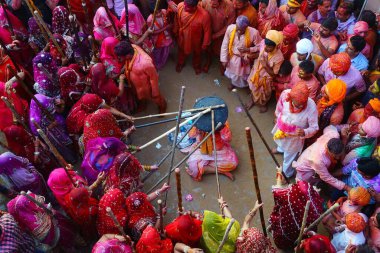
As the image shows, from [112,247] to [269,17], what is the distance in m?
4.72

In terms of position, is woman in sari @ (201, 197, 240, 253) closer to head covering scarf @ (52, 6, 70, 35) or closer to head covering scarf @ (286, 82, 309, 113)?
head covering scarf @ (286, 82, 309, 113)

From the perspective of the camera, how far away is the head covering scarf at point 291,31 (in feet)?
20.9

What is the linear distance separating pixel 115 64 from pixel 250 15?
2497 millimetres

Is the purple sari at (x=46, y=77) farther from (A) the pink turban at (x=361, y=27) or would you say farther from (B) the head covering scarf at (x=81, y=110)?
(A) the pink turban at (x=361, y=27)

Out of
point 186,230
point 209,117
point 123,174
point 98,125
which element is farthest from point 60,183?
point 209,117

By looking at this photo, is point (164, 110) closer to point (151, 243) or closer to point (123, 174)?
point (123, 174)

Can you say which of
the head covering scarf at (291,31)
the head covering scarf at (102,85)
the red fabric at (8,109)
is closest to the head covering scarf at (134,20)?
the head covering scarf at (102,85)

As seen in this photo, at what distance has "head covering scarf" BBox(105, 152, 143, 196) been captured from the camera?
16.5ft

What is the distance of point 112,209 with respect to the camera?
182 inches

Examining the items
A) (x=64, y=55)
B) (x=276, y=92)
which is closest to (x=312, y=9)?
(x=276, y=92)

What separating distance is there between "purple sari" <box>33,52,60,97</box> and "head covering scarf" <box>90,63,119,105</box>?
0.54m

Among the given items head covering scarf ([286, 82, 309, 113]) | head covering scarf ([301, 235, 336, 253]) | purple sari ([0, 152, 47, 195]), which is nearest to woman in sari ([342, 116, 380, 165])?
head covering scarf ([286, 82, 309, 113])

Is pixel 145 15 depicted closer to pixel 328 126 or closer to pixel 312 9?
pixel 312 9

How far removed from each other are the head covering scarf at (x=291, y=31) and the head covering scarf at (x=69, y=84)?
10.6 feet
